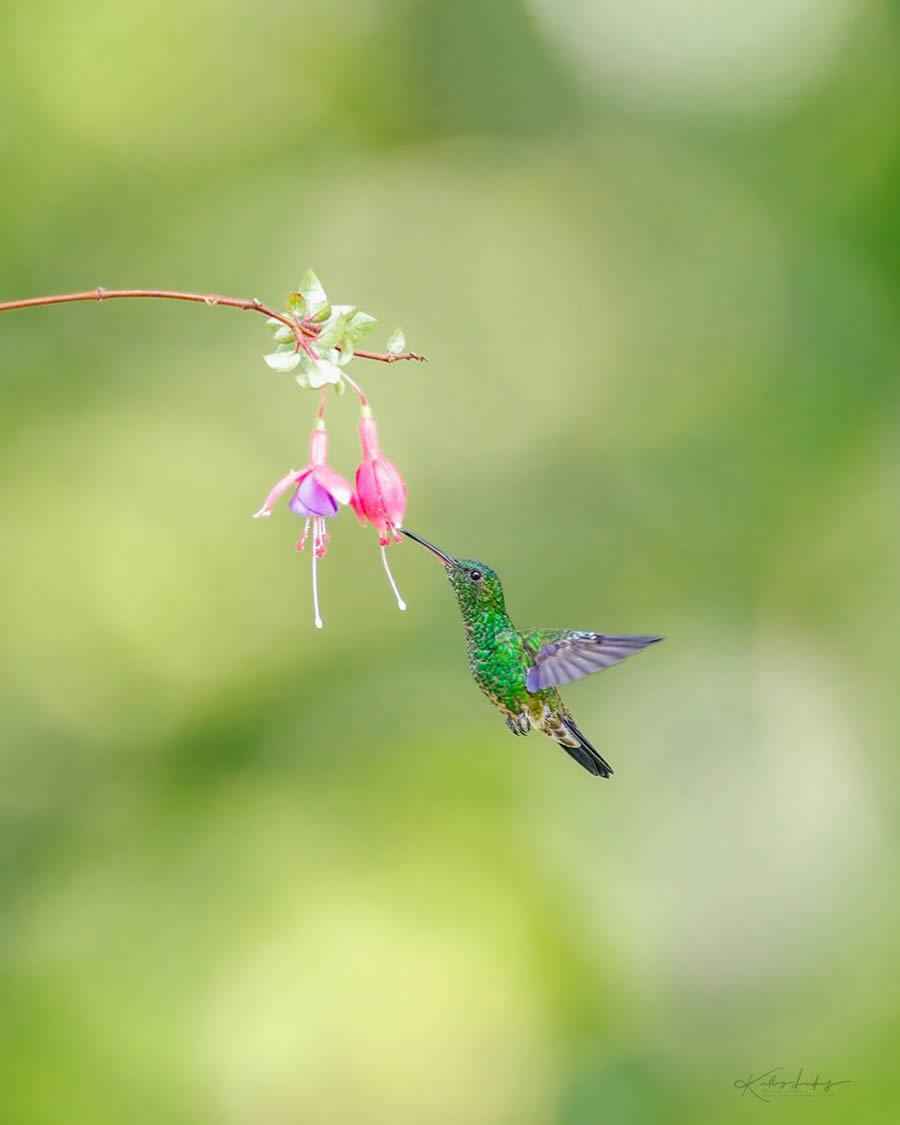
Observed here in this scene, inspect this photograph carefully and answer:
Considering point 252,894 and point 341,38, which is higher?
point 341,38

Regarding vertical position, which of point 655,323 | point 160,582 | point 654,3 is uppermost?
point 654,3

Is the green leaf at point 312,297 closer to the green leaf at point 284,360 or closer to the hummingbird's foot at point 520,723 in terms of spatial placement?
the green leaf at point 284,360

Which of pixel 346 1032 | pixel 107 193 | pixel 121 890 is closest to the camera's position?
pixel 346 1032

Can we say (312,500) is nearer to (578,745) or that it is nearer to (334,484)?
(334,484)

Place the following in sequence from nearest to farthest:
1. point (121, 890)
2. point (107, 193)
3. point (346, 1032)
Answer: point (346, 1032)
point (121, 890)
point (107, 193)

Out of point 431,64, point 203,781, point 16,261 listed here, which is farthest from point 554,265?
point 203,781

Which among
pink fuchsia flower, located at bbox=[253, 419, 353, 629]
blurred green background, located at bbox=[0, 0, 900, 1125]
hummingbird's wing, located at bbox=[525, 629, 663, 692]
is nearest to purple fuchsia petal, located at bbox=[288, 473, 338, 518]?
pink fuchsia flower, located at bbox=[253, 419, 353, 629]

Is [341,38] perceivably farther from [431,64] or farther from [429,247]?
[429,247]
